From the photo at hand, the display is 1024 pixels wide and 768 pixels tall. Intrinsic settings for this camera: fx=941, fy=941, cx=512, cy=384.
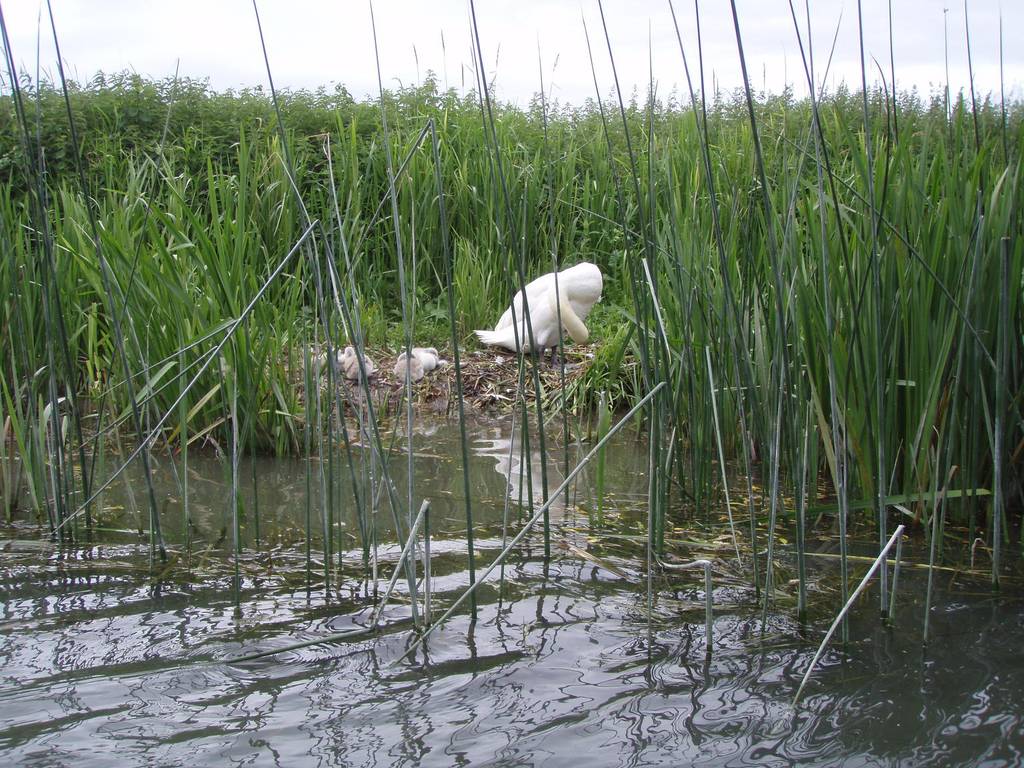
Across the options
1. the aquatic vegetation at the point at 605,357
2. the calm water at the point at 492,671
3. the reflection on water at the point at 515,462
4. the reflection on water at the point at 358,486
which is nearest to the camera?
the calm water at the point at 492,671

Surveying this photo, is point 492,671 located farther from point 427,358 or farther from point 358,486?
point 427,358

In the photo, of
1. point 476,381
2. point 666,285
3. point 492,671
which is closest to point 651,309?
point 666,285

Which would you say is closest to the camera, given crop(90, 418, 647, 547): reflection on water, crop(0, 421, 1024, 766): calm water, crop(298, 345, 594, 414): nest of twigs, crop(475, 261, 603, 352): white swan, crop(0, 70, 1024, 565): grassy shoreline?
crop(0, 421, 1024, 766): calm water

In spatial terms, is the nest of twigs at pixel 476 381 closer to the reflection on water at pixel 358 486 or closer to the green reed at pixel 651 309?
the green reed at pixel 651 309

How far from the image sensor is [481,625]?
1.90 meters

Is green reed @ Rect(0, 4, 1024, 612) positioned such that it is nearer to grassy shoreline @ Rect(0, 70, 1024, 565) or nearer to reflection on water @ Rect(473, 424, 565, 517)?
grassy shoreline @ Rect(0, 70, 1024, 565)

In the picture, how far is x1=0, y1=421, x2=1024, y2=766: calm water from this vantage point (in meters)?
1.45

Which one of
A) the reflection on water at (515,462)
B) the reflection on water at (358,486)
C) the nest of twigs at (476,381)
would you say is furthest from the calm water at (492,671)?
the nest of twigs at (476,381)

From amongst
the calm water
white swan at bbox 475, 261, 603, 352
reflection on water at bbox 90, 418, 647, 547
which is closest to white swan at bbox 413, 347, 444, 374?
Result: white swan at bbox 475, 261, 603, 352

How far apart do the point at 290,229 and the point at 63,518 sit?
2.91m

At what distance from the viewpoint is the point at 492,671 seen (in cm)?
170

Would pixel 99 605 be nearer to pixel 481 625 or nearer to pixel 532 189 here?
pixel 481 625

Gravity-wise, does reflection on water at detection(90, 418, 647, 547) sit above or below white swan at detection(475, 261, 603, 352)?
below

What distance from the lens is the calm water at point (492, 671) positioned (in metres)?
1.45
